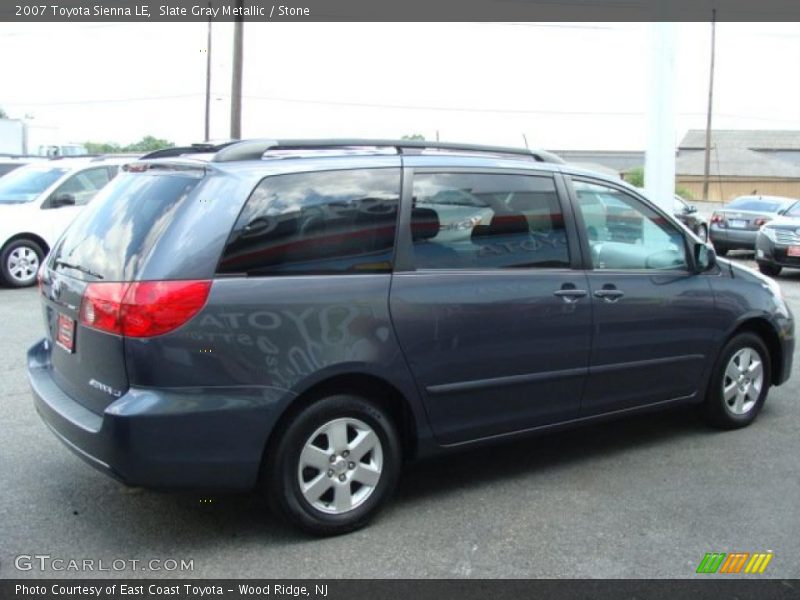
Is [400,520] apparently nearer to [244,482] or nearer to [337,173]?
[244,482]

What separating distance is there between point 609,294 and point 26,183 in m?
10.4

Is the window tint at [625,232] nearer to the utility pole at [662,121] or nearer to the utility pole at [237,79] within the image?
the utility pole at [662,121]

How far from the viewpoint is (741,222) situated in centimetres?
1781

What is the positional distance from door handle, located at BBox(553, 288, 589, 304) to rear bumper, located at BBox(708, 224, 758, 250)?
1423 centimetres

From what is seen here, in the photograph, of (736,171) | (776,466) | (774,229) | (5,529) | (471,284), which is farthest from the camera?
(736,171)

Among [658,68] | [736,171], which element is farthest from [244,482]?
[736,171]

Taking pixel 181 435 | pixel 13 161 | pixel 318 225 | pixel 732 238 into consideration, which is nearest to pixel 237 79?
pixel 13 161

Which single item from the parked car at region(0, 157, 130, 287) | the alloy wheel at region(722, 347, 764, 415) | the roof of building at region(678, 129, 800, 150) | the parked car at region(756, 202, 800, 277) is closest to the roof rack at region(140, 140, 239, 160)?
the alloy wheel at region(722, 347, 764, 415)

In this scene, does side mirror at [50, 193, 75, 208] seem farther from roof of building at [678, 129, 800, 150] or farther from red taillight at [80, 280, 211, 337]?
roof of building at [678, 129, 800, 150]

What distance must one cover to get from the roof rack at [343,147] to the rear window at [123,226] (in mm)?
251

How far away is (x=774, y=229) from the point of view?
48.4ft

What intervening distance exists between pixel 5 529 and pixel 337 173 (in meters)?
2.24
